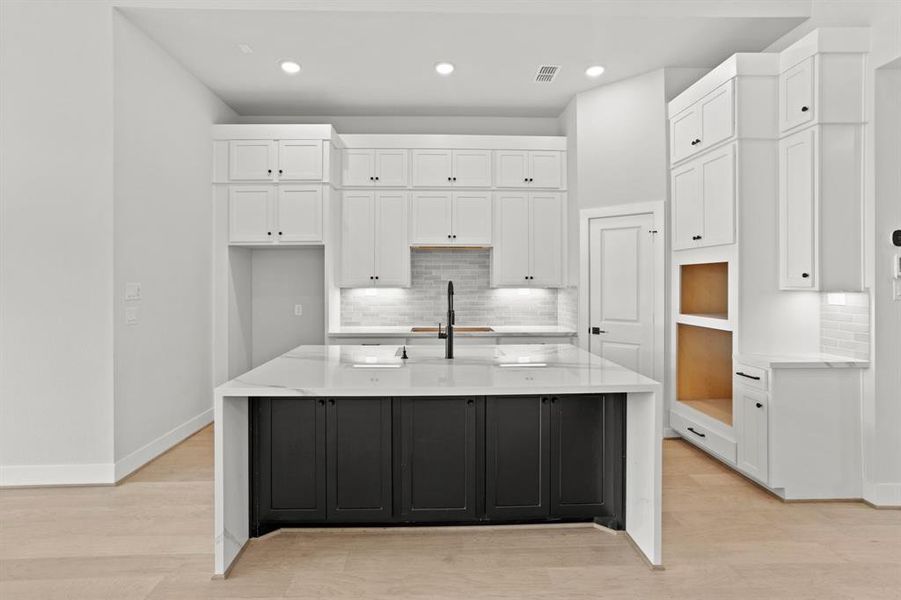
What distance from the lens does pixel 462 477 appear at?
2.77m

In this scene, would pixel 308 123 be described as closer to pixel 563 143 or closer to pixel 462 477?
pixel 563 143

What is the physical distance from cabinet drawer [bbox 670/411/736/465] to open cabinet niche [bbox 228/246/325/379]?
141 inches

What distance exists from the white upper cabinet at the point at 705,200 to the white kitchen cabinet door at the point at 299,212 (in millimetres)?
3229

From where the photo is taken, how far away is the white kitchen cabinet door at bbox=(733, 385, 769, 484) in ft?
11.0

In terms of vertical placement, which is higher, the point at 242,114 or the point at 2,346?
the point at 242,114

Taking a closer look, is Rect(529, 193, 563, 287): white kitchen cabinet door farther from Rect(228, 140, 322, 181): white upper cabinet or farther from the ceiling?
Rect(228, 140, 322, 181): white upper cabinet

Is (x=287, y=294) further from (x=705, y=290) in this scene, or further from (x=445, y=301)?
(x=705, y=290)

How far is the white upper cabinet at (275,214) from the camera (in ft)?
17.3

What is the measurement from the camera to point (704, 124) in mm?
3990

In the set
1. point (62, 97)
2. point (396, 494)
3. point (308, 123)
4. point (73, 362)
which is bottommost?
point (396, 494)

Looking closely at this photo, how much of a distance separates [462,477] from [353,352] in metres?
1.20

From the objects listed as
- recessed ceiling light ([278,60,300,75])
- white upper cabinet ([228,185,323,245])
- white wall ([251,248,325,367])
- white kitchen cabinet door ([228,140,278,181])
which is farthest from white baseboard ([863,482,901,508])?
white kitchen cabinet door ([228,140,278,181])

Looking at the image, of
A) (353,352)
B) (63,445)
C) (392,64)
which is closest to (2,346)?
(63,445)

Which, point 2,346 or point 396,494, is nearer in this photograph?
point 396,494
